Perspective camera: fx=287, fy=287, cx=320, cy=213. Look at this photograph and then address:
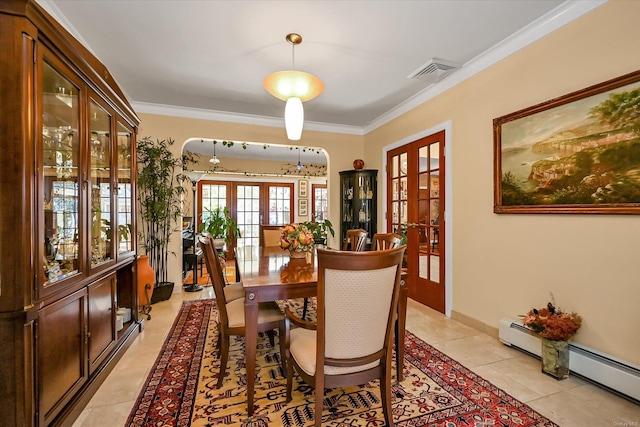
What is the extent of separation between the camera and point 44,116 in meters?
1.49

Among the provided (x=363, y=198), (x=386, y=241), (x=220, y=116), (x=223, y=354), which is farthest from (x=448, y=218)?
(x=220, y=116)

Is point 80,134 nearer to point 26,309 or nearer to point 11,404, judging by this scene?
point 26,309

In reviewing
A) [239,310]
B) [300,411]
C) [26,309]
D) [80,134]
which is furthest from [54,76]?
[300,411]

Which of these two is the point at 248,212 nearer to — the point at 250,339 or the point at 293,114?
the point at 293,114

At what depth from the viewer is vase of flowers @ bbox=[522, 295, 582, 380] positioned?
6.54 feet

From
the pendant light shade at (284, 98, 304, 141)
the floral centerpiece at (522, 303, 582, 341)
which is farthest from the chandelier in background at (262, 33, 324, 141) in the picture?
the floral centerpiece at (522, 303, 582, 341)

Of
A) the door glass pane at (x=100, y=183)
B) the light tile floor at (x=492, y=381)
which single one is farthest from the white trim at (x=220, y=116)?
the light tile floor at (x=492, y=381)

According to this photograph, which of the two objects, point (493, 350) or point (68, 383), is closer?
point (68, 383)

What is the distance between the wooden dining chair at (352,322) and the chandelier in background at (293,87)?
1578 mm

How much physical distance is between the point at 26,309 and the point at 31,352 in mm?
209

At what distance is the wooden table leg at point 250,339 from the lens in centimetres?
165

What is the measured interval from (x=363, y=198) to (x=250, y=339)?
3.46 m

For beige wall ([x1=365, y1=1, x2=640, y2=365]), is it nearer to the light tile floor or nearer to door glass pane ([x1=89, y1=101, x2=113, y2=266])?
the light tile floor

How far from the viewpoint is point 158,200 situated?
3863 mm
